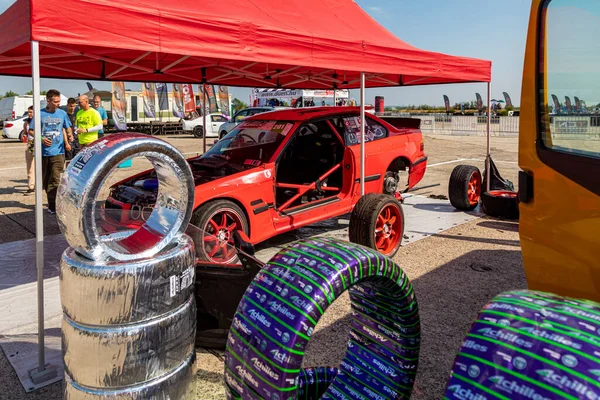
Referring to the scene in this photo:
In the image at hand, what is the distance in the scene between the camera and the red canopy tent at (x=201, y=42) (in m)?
3.23

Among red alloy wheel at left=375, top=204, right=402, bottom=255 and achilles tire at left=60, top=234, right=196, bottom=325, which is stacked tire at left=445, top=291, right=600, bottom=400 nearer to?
achilles tire at left=60, top=234, right=196, bottom=325

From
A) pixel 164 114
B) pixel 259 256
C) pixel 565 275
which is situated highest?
pixel 164 114

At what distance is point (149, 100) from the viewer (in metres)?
31.3

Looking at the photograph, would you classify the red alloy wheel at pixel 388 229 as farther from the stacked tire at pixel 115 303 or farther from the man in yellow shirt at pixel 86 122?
the man in yellow shirt at pixel 86 122

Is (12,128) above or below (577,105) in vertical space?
above

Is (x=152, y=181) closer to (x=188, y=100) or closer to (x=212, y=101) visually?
(x=188, y=100)

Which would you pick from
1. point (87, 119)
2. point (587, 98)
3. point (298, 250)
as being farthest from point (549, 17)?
point (87, 119)

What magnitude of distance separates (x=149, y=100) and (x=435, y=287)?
29679mm

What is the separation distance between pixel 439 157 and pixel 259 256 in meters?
11.5

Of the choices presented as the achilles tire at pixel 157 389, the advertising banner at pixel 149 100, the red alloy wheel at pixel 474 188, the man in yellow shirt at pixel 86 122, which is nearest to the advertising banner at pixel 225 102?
the advertising banner at pixel 149 100

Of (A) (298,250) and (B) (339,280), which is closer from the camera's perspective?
(B) (339,280)

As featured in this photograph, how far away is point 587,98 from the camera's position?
7.83ft

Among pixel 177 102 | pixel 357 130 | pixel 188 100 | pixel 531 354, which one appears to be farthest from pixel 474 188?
pixel 177 102

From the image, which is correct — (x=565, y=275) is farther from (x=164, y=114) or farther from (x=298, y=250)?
(x=164, y=114)
